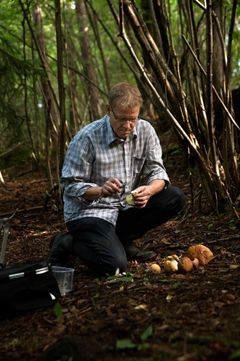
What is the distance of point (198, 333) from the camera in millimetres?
2145

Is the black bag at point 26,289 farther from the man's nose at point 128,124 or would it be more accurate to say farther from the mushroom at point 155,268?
the man's nose at point 128,124

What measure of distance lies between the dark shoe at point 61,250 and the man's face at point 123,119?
87 cm

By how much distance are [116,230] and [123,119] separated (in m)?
0.97

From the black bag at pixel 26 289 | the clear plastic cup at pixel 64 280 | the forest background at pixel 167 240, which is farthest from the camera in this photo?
the clear plastic cup at pixel 64 280

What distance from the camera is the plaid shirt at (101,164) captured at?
11.7 ft

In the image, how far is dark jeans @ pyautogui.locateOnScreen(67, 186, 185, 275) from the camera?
3.38 meters

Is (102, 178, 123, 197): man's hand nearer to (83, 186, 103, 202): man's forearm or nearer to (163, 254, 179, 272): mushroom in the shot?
(83, 186, 103, 202): man's forearm

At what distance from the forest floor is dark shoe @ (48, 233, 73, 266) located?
15 cm

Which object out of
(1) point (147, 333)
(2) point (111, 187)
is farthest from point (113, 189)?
(1) point (147, 333)

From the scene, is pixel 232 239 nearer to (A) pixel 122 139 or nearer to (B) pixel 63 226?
(A) pixel 122 139

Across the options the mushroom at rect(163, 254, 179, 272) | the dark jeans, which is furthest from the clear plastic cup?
the mushroom at rect(163, 254, 179, 272)

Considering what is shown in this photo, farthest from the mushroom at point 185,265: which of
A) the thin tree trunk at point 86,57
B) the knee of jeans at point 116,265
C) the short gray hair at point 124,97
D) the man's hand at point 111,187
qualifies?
the thin tree trunk at point 86,57

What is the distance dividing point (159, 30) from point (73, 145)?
1.48 m

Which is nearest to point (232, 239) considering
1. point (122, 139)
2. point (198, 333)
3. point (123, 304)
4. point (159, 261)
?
point (159, 261)
